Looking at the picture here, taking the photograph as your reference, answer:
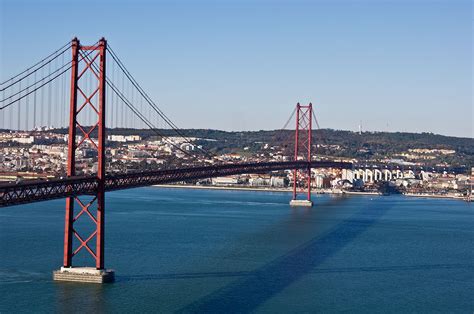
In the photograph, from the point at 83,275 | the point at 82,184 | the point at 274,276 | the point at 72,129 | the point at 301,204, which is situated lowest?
the point at 274,276

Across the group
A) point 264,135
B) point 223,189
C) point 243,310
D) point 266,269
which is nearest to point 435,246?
point 266,269

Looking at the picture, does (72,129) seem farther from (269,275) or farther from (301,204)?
(301,204)

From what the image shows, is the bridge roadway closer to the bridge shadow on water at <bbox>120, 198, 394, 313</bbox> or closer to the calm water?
the calm water

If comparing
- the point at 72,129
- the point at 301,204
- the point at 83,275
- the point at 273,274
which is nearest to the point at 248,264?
the point at 273,274

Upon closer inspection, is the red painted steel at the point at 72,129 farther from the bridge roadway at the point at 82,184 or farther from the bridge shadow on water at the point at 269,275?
the bridge shadow on water at the point at 269,275

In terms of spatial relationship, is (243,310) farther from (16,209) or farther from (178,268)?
(16,209)

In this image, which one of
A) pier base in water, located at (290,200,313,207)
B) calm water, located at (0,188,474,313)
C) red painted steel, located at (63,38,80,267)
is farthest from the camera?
pier base in water, located at (290,200,313,207)

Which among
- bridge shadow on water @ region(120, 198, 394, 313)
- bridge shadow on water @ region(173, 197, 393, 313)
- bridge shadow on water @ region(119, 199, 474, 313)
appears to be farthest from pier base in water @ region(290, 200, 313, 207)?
bridge shadow on water @ region(119, 199, 474, 313)
